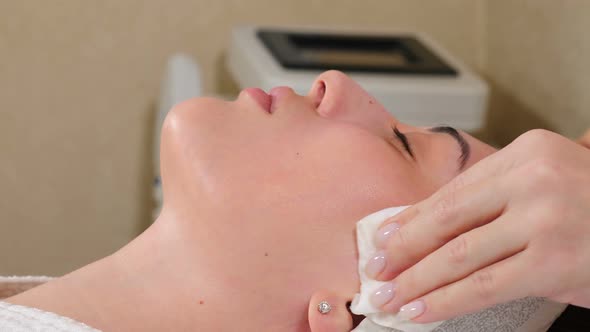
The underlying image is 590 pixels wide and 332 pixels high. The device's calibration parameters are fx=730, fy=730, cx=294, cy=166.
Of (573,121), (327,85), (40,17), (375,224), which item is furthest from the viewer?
(40,17)

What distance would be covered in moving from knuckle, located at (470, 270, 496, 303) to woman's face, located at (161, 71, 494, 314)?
18 cm

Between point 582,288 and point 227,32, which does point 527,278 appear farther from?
point 227,32

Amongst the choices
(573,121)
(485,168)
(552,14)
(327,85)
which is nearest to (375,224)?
(485,168)

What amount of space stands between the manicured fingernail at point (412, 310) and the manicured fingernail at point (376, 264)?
0.06 metres

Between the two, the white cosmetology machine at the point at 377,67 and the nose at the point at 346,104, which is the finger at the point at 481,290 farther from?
the white cosmetology machine at the point at 377,67

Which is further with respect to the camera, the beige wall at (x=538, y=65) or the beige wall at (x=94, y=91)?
the beige wall at (x=94, y=91)

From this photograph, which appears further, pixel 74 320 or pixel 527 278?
pixel 74 320

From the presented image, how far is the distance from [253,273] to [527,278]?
0.31 meters

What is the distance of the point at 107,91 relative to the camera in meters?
2.10

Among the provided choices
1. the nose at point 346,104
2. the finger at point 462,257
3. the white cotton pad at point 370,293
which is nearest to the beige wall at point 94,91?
the nose at point 346,104

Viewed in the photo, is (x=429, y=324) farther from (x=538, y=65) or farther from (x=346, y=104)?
(x=538, y=65)

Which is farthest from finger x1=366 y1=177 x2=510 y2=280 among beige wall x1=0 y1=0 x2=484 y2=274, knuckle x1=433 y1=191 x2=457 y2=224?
beige wall x1=0 y1=0 x2=484 y2=274

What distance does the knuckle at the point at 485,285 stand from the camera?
0.70 m

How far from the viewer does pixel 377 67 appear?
182 centimetres
